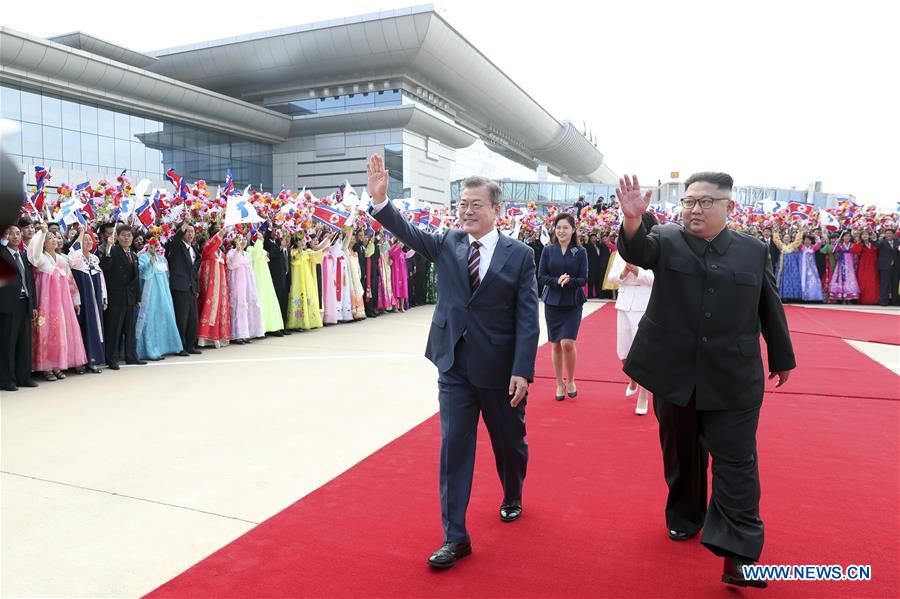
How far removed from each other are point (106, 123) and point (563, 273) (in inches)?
1038

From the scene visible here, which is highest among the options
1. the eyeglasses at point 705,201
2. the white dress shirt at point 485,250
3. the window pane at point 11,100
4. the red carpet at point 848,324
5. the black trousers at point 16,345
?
the window pane at point 11,100

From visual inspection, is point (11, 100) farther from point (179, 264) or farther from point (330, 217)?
point (330, 217)

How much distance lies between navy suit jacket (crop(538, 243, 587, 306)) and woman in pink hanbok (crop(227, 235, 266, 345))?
17.1ft

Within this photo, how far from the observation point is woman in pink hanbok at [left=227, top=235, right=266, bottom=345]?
30.9 ft

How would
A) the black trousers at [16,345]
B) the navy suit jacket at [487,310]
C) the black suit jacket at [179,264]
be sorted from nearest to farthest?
the navy suit jacket at [487,310] → the black trousers at [16,345] → the black suit jacket at [179,264]

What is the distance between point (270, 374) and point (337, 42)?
28.1 metres

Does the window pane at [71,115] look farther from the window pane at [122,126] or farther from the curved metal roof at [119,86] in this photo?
the window pane at [122,126]

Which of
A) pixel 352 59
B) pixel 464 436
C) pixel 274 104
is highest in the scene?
pixel 352 59

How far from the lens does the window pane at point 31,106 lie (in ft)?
76.8

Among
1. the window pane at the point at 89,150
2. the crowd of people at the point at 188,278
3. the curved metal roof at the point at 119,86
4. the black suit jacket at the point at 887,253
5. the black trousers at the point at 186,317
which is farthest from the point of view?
the window pane at the point at 89,150

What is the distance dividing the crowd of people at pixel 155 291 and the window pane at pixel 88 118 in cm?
1889

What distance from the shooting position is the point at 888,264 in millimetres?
16141

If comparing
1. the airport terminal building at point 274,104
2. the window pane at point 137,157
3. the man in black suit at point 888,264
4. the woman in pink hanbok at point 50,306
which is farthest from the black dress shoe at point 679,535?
the window pane at point 137,157

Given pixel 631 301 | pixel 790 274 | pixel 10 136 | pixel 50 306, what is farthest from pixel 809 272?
pixel 10 136
